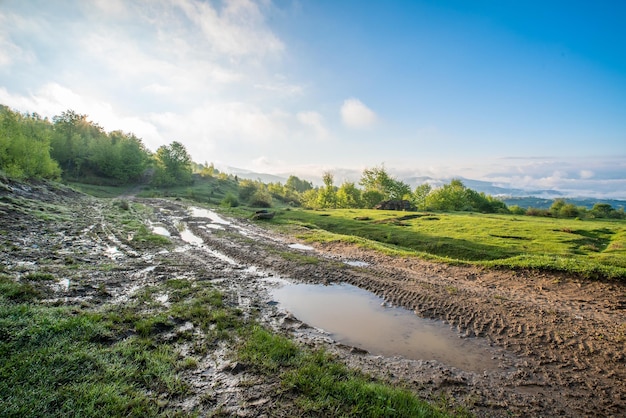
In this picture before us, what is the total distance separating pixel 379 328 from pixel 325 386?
13.0 feet

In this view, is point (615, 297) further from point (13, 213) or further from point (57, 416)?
point (13, 213)

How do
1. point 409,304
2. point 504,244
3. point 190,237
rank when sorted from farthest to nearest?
1. point 504,244
2. point 190,237
3. point 409,304

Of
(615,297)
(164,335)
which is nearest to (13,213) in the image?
(164,335)

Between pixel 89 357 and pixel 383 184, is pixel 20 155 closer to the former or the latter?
pixel 89 357

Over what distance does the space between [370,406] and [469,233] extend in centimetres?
3059

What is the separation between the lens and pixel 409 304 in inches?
429

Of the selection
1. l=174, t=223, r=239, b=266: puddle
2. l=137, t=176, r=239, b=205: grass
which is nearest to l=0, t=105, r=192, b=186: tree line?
l=137, t=176, r=239, b=205: grass

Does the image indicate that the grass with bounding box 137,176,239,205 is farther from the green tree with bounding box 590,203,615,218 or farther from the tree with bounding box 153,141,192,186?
the green tree with bounding box 590,203,615,218

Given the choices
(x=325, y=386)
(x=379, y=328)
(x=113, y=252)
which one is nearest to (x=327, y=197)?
(x=113, y=252)

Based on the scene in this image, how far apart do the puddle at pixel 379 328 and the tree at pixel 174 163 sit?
101935mm

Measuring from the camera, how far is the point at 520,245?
79.3 ft

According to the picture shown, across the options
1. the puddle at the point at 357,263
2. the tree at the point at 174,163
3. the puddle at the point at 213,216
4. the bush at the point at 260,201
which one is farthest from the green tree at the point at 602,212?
the tree at the point at 174,163

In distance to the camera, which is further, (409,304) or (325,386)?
(409,304)

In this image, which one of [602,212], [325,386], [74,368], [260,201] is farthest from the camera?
[260,201]
